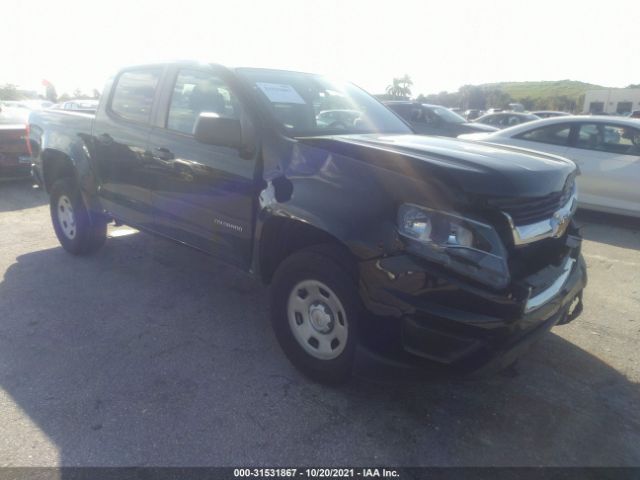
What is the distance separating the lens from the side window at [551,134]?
7.06 metres

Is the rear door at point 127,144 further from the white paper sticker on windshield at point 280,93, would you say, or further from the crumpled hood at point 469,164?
the crumpled hood at point 469,164

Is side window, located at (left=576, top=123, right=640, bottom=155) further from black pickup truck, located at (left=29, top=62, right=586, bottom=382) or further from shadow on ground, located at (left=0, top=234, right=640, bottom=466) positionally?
shadow on ground, located at (left=0, top=234, right=640, bottom=466)

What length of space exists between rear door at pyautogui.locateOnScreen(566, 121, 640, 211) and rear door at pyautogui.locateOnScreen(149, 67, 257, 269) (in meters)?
5.41

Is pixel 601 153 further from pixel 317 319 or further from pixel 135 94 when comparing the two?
pixel 135 94

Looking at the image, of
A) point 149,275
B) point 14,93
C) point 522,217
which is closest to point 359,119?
point 522,217

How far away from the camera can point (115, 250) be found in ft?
17.9

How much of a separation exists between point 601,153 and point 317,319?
5.70 metres

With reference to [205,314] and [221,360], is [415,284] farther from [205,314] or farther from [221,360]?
[205,314]

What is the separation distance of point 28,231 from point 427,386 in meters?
5.43

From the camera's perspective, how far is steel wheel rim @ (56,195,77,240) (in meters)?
5.10

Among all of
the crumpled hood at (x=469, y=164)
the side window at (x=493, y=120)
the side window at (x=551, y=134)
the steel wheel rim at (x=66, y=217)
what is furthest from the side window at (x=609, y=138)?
the side window at (x=493, y=120)

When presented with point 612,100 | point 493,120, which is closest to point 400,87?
point 612,100

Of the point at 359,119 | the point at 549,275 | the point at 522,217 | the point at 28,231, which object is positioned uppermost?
the point at 359,119

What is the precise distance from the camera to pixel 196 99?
12.0ft
